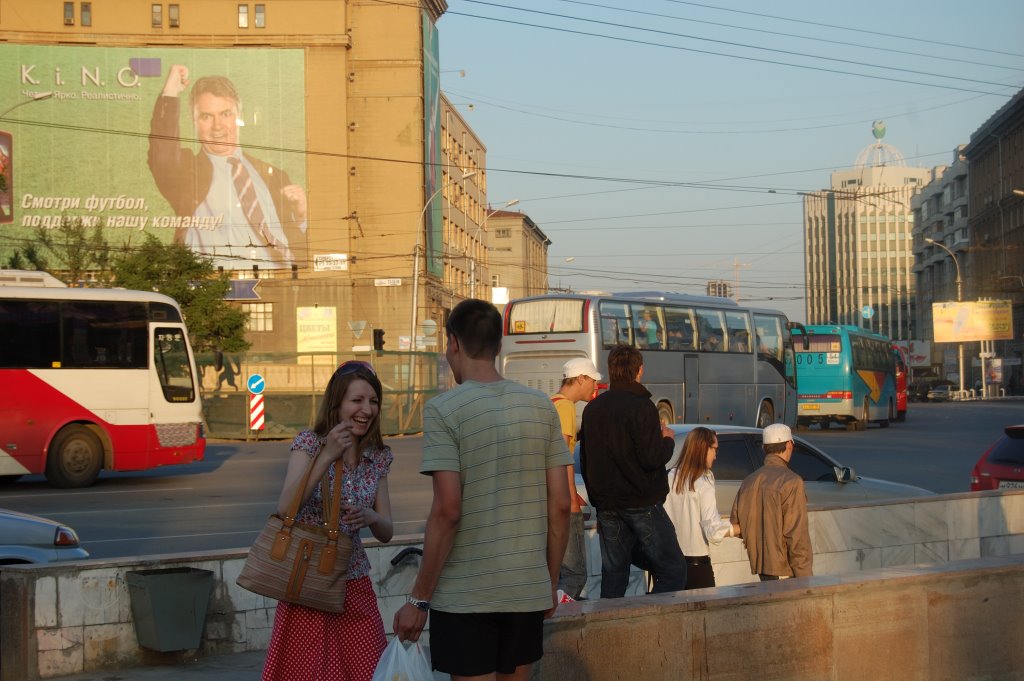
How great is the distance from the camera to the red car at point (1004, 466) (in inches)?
515

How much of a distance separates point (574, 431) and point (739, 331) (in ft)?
84.5

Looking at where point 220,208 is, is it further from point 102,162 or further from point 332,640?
point 332,640

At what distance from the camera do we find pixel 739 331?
111ft

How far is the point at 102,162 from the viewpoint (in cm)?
6200

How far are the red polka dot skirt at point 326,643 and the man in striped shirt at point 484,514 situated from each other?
2.54 feet

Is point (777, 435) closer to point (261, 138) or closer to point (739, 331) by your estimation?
point (739, 331)

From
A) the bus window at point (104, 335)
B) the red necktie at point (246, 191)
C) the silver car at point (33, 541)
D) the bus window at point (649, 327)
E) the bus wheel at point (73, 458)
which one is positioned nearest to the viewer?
the silver car at point (33, 541)

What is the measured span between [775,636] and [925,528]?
551cm

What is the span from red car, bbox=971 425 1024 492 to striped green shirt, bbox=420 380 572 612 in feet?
33.6

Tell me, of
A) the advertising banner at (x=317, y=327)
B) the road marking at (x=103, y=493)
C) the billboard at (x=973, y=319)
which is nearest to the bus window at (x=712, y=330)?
the road marking at (x=103, y=493)

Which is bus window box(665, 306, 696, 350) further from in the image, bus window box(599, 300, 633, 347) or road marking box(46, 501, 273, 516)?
road marking box(46, 501, 273, 516)

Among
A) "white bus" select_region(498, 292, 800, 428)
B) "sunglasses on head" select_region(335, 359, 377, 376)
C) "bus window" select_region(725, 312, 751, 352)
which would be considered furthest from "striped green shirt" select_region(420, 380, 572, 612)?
"bus window" select_region(725, 312, 751, 352)

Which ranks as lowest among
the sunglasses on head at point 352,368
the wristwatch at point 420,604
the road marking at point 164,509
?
the road marking at point 164,509

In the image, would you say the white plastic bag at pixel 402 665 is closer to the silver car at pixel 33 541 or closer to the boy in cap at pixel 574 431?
the boy in cap at pixel 574 431
